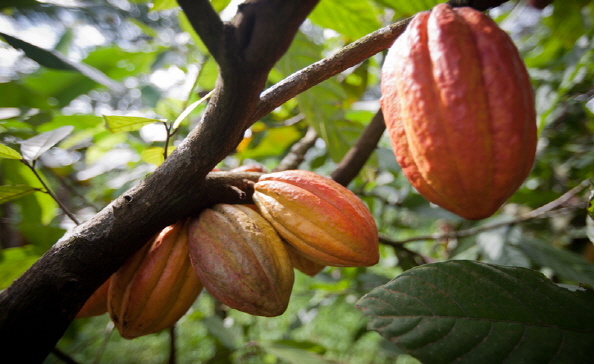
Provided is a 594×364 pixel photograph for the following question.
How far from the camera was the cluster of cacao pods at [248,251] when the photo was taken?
0.71 metres

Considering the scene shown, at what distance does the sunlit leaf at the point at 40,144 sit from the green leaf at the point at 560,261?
6.77 feet

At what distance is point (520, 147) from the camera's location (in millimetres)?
487

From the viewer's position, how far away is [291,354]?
1.37 meters

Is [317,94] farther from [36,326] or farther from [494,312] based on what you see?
[36,326]

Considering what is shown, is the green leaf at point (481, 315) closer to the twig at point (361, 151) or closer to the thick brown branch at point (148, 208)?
the thick brown branch at point (148, 208)

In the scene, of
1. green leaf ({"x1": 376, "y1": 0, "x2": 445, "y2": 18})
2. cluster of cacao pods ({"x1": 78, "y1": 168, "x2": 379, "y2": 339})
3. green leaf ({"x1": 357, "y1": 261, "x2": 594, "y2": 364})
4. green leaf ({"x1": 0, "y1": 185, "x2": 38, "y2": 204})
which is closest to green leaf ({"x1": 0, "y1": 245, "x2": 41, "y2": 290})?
green leaf ({"x1": 0, "y1": 185, "x2": 38, "y2": 204})

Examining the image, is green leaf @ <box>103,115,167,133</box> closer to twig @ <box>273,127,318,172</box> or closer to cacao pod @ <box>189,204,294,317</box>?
cacao pod @ <box>189,204,294,317</box>

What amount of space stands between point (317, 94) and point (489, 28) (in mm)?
969

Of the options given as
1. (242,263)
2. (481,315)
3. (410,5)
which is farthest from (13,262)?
(410,5)

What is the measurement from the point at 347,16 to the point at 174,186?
0.87 m

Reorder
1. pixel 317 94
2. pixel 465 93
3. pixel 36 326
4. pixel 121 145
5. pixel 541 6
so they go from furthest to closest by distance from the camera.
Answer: pixel 121 145, pixel 317 94, pixel 541 6, pixel 36 326, pixel 465 93

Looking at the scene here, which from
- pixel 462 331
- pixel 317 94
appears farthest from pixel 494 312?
pixel 317 94

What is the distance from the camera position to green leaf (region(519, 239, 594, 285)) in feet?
5.10

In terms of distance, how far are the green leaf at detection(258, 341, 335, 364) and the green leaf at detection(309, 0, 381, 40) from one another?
1.23 metres
